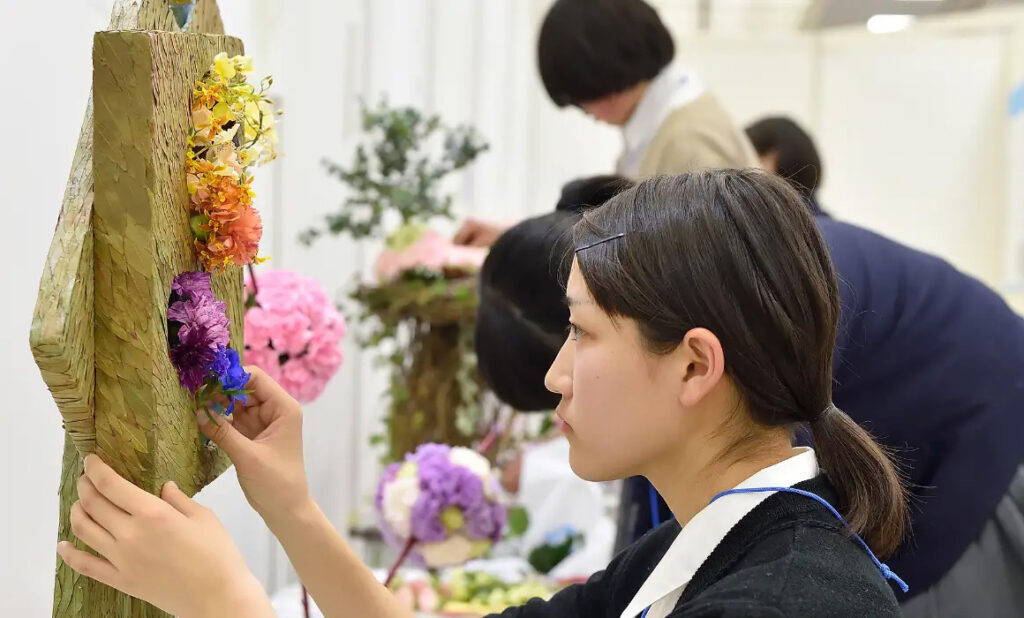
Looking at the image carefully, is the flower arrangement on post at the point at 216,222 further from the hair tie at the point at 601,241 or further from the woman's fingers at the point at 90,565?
the hair tie at the point at 601,241

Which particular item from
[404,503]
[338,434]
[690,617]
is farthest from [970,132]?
[690,617]

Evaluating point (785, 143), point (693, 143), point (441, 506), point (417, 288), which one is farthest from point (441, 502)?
point (785, 143)

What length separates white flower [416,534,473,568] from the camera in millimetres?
1809

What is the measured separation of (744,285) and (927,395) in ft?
2.03

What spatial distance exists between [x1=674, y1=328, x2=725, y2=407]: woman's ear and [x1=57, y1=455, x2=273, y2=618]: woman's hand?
36 cm

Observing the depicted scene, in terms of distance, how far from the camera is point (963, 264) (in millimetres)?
5633

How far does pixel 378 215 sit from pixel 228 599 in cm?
139

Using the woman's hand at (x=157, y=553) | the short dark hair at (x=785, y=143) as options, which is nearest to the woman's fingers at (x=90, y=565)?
the woman's hand at (x=157, y=553)

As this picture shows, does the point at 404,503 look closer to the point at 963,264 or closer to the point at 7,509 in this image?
the point at 7,509

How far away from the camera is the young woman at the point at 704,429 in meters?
0.83

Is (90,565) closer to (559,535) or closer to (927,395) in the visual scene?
(927,395)

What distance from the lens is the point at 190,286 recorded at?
90 centimetres

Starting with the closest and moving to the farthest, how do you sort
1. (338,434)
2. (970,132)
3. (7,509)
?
(7,509) → (338,434) → (970,132)

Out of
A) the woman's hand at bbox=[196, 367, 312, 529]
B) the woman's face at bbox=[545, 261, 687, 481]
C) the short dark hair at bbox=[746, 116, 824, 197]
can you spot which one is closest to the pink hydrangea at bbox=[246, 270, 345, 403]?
the woman's hand at bbox=[196, 367, 312, 529]
